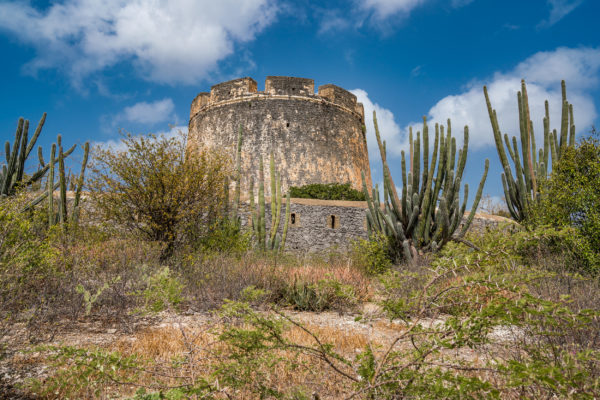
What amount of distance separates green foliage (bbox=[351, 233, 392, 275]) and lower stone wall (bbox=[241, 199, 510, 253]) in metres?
2.53

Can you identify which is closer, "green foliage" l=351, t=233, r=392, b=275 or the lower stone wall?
"green foliage" l=351, t=233, r=392, b=275

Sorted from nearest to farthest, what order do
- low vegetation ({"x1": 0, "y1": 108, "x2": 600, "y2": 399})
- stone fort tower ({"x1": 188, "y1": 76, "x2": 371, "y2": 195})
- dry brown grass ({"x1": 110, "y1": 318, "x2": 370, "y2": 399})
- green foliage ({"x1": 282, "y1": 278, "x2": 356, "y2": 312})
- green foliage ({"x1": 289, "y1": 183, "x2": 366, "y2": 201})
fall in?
low vegetation ({"x1": 0, "y1": 108, "x2": 600, "y2": 399}), dry brown grass ({"x1": 110, "y1": 318, "x2": 370, "y2": 399}), green foliage ({"x1": 282, "y1": 278, "x2": 356, "y2": 312}), green foliage ({"x1": 289, "y1": 183, "x2": 366, "y2": 201}), stone fort tower ({"x1": 188, "y1": 76, "x2": 371, "y2": 195})

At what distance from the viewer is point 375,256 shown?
750cm

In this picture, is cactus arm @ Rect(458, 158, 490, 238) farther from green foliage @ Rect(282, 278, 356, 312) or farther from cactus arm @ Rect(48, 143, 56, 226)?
cactus arm @ Rect(48, 143, 56, 226)

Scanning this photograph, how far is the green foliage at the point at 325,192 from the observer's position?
13141 millimetres

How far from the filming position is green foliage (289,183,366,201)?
13141 millimetres

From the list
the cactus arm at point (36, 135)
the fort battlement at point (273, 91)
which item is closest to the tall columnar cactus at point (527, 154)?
the fort battlement at point (273, 91)

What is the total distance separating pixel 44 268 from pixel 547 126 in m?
9.05

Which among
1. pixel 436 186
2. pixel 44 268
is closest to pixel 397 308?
pixel 44 268

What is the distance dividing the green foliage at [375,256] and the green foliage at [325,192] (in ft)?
17.6

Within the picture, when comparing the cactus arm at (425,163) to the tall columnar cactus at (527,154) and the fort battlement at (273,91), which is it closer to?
the tall columnar cactus at (527,154)

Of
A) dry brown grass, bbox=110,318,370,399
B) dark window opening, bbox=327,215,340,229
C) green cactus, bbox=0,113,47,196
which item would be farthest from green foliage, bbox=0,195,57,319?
dark window opening, bbox=327,215,340,229

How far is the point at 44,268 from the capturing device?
15.3 feet

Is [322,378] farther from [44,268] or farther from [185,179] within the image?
[185,179]
